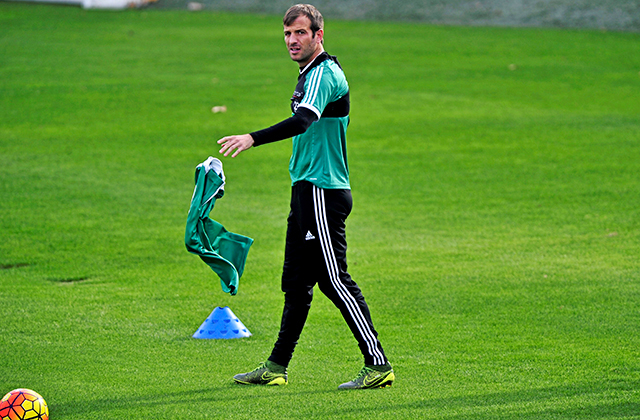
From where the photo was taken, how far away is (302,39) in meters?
4.95

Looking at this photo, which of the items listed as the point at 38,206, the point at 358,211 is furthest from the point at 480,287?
the point at 38,206

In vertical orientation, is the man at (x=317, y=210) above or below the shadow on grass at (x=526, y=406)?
above

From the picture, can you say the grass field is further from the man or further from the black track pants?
the black track pants

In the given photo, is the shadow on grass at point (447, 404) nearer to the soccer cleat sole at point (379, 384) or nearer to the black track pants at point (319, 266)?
the soccer cleat sole at point (379, 384)

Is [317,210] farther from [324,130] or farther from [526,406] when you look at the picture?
[526,406]

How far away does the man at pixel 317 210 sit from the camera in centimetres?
495

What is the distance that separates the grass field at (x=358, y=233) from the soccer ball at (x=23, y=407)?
194mm

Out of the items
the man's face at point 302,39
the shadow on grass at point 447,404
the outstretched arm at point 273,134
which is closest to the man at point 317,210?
the man's face at point 302,39

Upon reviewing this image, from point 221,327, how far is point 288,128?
220 cm

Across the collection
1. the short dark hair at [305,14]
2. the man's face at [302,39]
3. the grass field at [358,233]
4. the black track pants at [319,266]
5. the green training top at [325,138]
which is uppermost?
the short dark hair at [305,14]

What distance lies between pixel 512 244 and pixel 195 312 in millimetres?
3613

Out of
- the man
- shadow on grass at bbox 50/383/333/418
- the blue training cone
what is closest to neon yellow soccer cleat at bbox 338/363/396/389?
the man

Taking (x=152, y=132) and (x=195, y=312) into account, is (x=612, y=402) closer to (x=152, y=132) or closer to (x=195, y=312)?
(x=195, y=312)

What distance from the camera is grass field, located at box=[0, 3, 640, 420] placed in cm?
529
